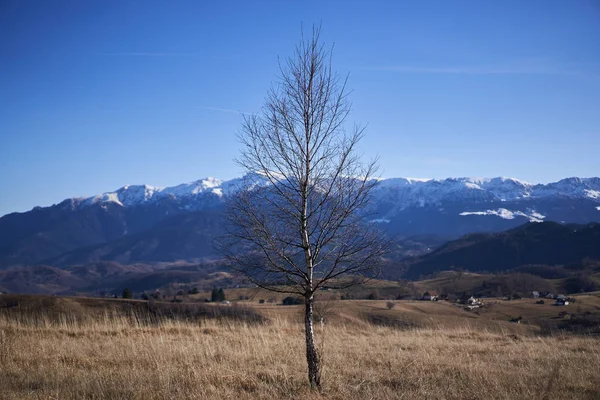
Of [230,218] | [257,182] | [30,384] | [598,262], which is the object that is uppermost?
[257,182]

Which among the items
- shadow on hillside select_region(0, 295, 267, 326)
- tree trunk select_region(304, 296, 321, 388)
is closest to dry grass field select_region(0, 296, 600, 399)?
tree trunk select_region(304, 296, 321, 388)

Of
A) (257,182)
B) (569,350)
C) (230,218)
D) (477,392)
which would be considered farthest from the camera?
(569,350)

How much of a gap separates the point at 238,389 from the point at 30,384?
4091 millimetres

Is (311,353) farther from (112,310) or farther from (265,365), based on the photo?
(112,310)

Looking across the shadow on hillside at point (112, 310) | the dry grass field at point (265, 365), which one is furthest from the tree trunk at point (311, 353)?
the shadow on hillside at point (112, 310)

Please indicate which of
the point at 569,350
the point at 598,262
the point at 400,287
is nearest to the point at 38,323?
the point at 569,350

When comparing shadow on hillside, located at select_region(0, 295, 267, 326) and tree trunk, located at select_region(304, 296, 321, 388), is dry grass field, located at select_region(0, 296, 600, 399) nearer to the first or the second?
tree trunk, located at select_region(304, 296, 321, 388)

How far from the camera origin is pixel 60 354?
455 inches

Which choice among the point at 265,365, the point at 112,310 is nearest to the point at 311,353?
the point at 265,365

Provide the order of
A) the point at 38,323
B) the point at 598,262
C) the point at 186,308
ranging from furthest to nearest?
the point at 598,262
the point at 186,308
the point at 38,323

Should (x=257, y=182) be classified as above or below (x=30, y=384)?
above

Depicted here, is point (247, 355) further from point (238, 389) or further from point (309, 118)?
point (309, 118)

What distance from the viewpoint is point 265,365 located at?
11.2 m

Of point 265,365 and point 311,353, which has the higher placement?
point 311,353
